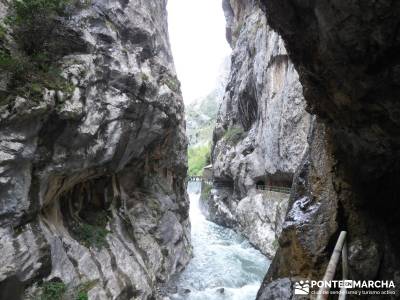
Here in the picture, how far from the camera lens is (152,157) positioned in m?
17.8

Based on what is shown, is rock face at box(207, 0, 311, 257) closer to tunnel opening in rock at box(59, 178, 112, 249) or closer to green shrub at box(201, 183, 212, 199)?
green shrub at box(201, 183, 212, 199)

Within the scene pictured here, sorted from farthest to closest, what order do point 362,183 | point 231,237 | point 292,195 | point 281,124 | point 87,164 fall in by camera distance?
point 231,237
point 281,124
point 87,164
point 292,195
point 362,183

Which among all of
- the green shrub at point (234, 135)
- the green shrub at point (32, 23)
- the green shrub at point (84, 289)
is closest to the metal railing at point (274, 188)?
the green shrub at point (234, 135)

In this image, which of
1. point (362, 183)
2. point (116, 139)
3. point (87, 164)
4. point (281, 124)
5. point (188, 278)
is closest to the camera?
point (362, 183)

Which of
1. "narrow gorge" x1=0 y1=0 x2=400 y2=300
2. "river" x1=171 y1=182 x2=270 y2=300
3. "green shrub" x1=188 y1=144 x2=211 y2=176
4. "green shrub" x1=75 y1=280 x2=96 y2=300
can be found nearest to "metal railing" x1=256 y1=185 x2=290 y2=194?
"narrow gorge" x1=0 y1=0 x2=400 y2=300

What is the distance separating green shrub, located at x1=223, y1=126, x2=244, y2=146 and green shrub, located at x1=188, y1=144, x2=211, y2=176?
1713 inches

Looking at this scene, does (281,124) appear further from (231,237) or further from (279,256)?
(279,256)

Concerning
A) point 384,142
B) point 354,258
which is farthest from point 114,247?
point 384,142

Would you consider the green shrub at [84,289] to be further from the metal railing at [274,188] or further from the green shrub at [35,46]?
the metal railing at [274,188]

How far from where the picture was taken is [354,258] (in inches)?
247

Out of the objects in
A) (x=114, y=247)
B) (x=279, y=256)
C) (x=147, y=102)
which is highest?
(x=147, y=102)

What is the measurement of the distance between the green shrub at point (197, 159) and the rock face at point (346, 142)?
71297mm

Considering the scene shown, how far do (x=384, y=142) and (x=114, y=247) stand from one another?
10004mm

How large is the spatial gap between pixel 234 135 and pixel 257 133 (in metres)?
5.76
